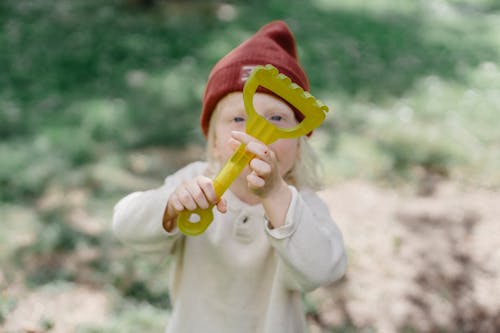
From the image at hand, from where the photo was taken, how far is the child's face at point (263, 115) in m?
1.50

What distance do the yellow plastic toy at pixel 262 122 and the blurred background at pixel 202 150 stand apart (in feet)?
1.56

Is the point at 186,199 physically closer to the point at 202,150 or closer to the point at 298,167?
the point at 298,167

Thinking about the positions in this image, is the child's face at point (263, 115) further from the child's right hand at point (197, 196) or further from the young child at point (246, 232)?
the child's right hand at point (197, 196)

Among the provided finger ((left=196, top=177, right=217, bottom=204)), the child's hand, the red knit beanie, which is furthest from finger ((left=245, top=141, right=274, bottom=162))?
the red knit beanie

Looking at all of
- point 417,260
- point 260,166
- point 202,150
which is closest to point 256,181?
point 260,166

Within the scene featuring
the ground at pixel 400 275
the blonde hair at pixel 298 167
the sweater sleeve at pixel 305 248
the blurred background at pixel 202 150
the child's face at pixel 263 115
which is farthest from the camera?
the blurred background at pixel 202 150

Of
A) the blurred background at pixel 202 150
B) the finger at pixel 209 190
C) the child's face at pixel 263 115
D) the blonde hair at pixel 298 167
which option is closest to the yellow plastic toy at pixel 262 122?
the finger at pixel 209 190

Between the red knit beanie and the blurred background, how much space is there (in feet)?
1.66

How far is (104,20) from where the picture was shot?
20.0ft

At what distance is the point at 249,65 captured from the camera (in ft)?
5.31

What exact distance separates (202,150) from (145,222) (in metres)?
2.35

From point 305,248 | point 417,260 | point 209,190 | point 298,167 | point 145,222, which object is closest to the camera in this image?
point 209,190

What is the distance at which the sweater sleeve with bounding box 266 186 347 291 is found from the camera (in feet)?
4.59

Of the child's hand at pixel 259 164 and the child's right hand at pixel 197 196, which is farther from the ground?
the child's hand at pixel 259 164
